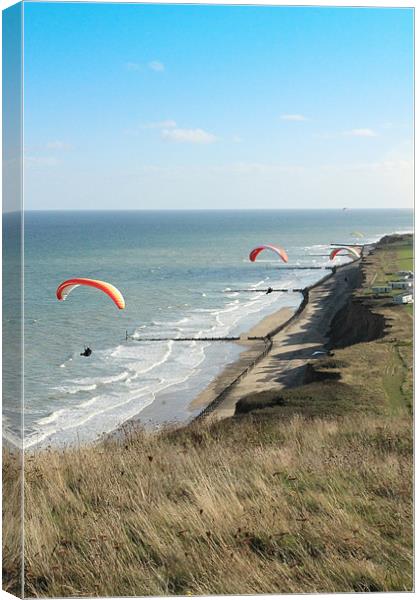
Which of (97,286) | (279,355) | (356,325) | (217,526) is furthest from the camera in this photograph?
(279,355)

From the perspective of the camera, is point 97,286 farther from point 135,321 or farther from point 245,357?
point 135,321

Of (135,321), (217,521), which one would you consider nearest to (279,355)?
(135,321)

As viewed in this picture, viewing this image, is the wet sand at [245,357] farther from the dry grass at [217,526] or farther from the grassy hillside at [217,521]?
the dry grass at [217,526]

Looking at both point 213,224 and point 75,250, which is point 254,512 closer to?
point 75,250

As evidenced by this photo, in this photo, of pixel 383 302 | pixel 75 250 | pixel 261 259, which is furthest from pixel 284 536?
pixel 261 259

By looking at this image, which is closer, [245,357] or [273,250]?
[273,250]

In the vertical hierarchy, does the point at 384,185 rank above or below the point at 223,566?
above
